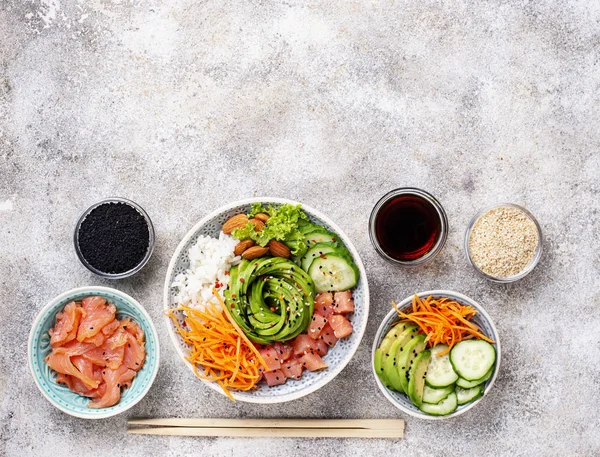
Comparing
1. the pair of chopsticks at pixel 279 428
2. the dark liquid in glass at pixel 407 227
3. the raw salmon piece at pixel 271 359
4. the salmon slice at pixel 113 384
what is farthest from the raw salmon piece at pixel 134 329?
the dark liquid in glass at pixel 407 227

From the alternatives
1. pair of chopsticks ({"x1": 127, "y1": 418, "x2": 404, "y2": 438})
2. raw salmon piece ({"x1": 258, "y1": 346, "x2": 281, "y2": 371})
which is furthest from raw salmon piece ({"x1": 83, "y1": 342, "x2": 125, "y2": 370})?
raw salmon piece ({"x1": 258, "y1": 346, "x2": 281, "y2": 371})

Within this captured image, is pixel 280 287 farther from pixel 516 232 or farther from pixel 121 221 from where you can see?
pixel 516 232

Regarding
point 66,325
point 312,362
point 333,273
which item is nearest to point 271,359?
point 312,362

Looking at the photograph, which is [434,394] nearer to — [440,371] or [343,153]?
[440,371]

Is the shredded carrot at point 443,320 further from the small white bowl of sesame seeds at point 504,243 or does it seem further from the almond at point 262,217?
the almond at point 262,217

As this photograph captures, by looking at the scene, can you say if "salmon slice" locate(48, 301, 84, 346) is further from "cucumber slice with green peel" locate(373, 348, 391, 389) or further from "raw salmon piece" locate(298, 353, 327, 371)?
"cucumber slice with green peel" locate(373, 348, 391, 389)

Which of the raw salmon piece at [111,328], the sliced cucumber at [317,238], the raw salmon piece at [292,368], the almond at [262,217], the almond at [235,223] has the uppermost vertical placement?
the almond at [262,217]
